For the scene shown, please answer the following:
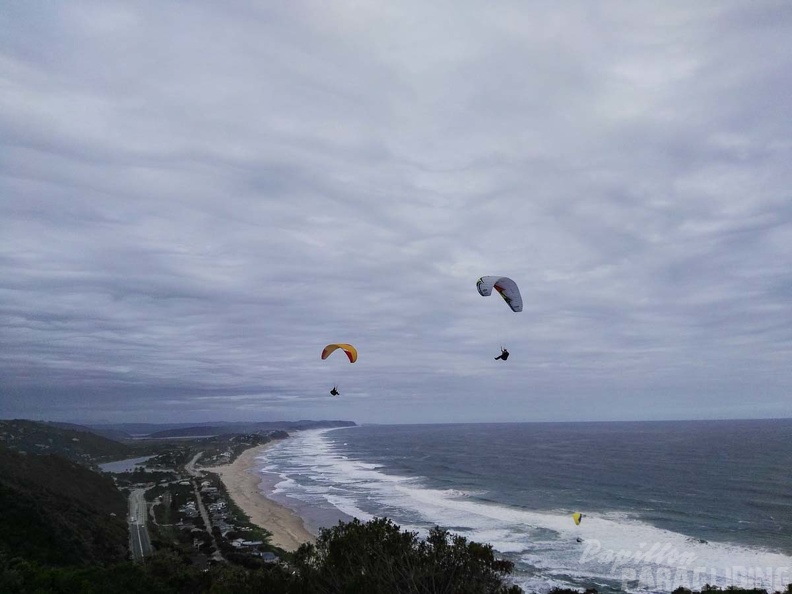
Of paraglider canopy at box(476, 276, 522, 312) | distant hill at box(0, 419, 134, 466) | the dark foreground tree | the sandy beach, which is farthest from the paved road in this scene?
distant hill at box(0, 419, 134, 466)

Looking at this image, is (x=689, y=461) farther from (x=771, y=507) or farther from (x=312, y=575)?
(x=312, y=575)

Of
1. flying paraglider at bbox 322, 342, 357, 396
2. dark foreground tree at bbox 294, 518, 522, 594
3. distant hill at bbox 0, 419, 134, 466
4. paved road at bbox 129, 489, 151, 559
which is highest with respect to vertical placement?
flying paraglider at bbox 322, 342, 357, 396

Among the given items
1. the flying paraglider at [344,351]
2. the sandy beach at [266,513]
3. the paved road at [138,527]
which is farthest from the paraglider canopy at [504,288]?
the sandy beach at [266,513]

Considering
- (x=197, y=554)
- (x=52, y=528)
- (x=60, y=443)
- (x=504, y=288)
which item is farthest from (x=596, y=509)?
(x=60, y=443)

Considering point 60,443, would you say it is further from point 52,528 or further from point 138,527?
Answer: point 52,528

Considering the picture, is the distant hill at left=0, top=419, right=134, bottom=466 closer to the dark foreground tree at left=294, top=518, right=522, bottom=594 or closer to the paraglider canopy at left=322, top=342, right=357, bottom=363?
the paraglider canopy at left=322, top=342, right=357, bottom=363

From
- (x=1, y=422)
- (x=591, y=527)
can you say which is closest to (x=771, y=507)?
(x=591, y=527)
